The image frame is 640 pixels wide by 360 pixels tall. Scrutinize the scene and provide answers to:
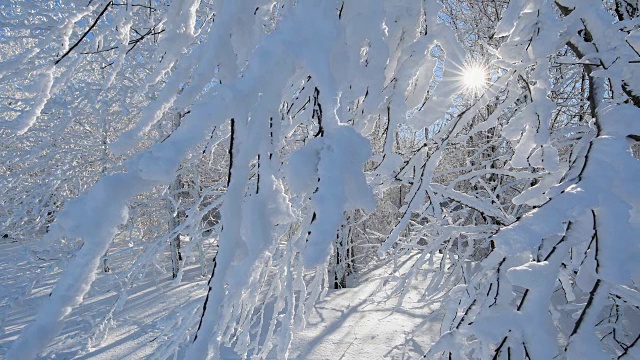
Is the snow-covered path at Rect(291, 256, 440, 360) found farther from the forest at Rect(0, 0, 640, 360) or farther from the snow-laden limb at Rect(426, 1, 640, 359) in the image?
the snow-laden limb at Rect(426, 1, 640, 359)

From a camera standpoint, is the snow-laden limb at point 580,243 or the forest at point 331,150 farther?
the snow-laden limb at point 580,243

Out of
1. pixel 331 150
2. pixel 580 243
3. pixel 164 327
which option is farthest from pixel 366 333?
pixel 331 150

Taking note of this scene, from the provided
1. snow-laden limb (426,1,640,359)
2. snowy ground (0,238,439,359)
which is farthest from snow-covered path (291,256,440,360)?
snow-laden limb (426,1,640,359)

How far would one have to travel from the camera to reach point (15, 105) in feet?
22.9

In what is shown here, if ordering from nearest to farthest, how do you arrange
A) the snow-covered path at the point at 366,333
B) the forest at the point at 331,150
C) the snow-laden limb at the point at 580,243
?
the forest at the point at 331,150
the snow-laden limb at the point at 580,243
the snow-covered path at the point at 366,333

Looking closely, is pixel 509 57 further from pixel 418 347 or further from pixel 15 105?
pixel 15 105

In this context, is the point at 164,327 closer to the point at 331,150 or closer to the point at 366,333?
the point at 366,333

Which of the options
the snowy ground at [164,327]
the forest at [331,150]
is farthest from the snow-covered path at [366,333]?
the forest at [331,150]

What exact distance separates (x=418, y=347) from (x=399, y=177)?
3.29m

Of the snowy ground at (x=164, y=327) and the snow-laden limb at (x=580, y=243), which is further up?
the snow-laden limb at (x=580, y=243)

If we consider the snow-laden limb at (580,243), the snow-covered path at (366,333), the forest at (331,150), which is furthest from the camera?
the snow-covered path at (366,333)

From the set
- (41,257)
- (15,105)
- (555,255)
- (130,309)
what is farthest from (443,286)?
(15,105)

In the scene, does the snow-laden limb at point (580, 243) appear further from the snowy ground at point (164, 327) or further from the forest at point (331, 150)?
the snowy ground at point (164, 327)

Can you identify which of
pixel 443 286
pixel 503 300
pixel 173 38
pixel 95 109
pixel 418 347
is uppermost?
pixel 95 109
